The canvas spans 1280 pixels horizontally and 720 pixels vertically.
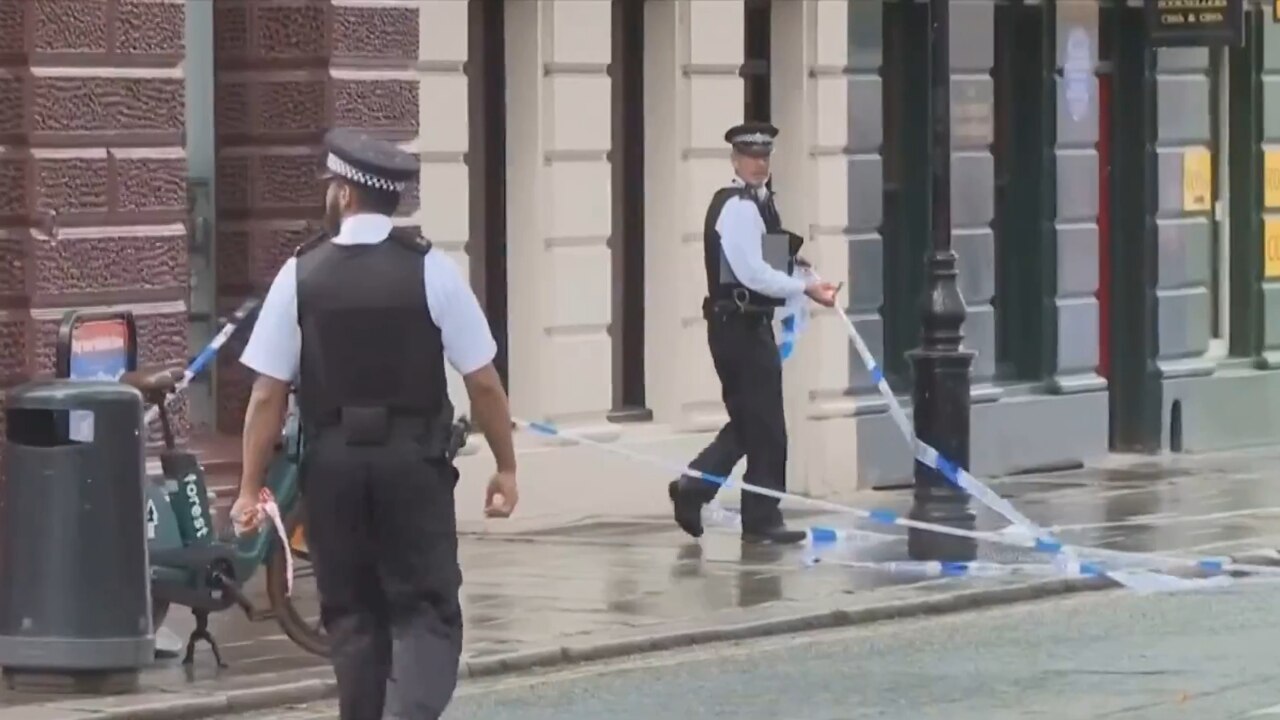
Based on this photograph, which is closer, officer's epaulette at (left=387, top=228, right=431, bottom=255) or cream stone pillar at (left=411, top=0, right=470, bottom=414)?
officer's epaulette at (left=387, top=228, right=431, bottom=255)

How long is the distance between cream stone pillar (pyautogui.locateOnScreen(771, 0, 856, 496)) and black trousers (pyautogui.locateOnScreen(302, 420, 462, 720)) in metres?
11.1

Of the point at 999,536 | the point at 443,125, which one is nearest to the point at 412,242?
the point at 999,536

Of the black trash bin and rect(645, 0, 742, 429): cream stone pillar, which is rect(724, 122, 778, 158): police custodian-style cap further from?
the black trash bin

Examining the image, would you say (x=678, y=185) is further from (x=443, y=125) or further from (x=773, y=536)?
(x=773, y=536)

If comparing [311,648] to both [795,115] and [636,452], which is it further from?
[795,115]

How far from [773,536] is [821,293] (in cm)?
143

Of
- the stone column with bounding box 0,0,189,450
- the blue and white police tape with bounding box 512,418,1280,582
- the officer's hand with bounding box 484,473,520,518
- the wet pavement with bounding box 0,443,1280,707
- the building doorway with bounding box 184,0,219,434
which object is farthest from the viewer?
the building doorway with bounding box 184,0,219,434

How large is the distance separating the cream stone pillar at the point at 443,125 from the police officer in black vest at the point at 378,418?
27.1 ft

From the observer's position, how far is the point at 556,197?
1822 centimetres

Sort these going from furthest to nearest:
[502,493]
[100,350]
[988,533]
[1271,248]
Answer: [1271,248]
[988,533]
[100,350]
[502,493]

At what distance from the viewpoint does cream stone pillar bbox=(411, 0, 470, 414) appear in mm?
17328

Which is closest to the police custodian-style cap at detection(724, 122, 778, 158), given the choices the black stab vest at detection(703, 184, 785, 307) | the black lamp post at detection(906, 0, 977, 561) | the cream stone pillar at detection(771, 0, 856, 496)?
the black stab vest at detection(703, 184, 785, 307)

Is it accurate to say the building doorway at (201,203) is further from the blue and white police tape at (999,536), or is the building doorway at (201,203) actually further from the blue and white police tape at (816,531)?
the blue and white police tape at (816,531)

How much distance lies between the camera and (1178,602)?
47.4 feet
